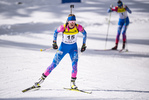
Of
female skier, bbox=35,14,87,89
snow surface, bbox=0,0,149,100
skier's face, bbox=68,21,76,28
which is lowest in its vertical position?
snow surface, bbox=0,0,149,100

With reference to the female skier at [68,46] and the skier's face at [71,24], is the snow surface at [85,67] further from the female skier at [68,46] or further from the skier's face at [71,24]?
the skier's face at [71,24]

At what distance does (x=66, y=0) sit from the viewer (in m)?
21.8

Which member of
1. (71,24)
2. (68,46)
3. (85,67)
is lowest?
(85,67)

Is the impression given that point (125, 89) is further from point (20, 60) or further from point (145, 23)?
point (145, 23)

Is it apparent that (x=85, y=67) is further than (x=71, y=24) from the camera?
Yes

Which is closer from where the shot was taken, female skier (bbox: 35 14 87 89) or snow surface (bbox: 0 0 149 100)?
snow surface (bbox: 0 0 149 100)

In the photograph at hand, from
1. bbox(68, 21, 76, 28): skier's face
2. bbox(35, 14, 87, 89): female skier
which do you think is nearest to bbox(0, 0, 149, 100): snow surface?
bbox(35, 14, 87, 89): female skier

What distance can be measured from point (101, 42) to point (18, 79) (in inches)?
276

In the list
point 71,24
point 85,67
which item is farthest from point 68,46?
point 85,67

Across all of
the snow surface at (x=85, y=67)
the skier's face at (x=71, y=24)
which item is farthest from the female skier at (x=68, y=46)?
the snow surface at (x=85, y=67)

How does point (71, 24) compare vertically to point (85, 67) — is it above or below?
above

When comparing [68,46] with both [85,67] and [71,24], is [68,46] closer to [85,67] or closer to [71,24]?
[71,24]

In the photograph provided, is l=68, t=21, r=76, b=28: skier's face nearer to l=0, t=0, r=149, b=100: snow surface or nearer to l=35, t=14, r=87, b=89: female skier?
l=35, t=14, r=87, b=89: female skier

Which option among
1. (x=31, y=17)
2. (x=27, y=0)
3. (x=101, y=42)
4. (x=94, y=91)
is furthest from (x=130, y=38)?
(x=27, y=0)
